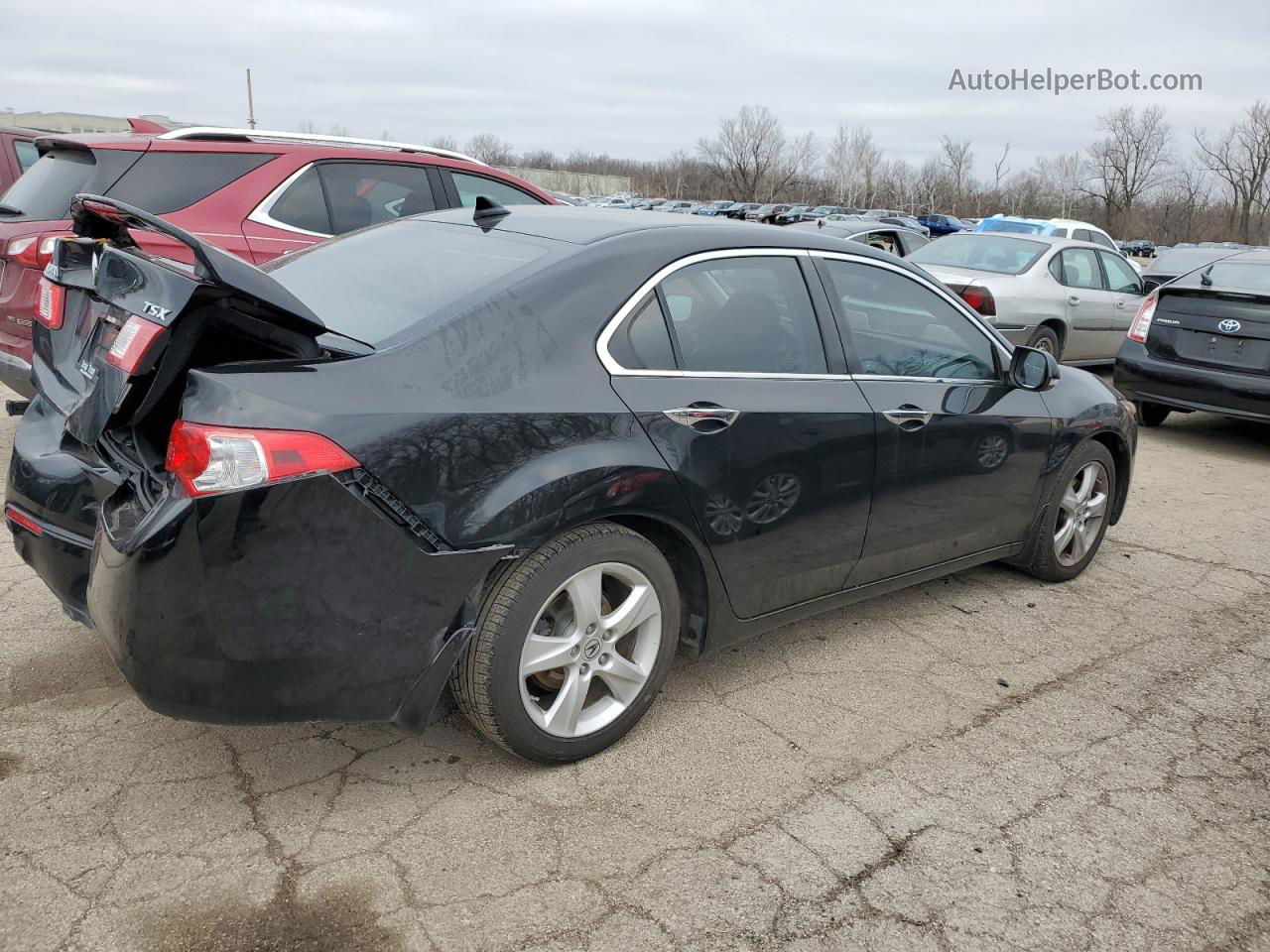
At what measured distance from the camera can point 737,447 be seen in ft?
10.6

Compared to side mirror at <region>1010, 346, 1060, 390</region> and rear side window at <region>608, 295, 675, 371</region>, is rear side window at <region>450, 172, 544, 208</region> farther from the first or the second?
rear side window at <region>608, 295, 675, 371</region>

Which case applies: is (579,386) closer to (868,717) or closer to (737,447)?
(737,447)

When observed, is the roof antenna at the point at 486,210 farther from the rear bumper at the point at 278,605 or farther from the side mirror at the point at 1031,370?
the side mirror at the point at 1031,370

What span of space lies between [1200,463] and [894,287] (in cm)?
493

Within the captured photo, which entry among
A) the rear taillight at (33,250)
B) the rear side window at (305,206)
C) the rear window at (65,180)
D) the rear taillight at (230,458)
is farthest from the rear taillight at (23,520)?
the rear side window at (305,206)

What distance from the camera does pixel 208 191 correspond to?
18.9ft

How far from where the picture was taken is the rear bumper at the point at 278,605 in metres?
2.42

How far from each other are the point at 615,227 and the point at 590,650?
53.5 inches

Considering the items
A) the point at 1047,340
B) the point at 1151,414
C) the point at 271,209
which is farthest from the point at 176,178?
the point at 1047,340

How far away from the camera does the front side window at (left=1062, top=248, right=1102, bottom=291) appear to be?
1058 cm

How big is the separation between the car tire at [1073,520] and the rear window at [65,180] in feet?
16.2

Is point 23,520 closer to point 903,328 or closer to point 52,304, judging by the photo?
point 52,304

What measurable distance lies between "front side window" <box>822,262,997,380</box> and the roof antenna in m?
1.18

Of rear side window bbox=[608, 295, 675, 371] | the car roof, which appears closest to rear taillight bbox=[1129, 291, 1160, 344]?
the car roof
